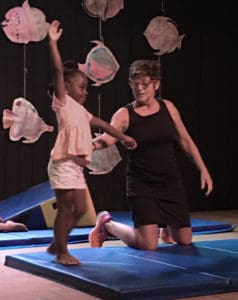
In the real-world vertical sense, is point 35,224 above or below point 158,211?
below

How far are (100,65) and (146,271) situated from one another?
366 cm

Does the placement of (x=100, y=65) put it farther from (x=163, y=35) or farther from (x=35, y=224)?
(x=35, y=224)

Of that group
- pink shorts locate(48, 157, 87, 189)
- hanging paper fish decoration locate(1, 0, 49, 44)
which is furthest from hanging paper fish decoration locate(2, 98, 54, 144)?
pink shorts locate(48, 157, 87, 189)

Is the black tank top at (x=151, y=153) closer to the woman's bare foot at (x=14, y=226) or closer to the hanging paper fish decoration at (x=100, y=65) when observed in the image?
the woman's bare foot at (x=14, y=226)

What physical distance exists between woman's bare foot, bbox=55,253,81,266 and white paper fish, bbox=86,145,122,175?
3.13 m

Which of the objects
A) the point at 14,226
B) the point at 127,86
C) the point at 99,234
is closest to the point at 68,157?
the point at 99,234

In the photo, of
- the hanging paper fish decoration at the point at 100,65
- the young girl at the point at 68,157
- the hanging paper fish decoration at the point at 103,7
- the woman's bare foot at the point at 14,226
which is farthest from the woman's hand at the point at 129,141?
the hanging paper fish decoration at the point at 103,7

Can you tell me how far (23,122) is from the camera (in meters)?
5.93

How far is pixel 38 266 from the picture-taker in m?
3.18

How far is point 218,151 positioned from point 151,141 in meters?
3.45

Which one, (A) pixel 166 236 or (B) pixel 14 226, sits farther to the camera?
(B) pixel 14 226

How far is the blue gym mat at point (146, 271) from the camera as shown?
8.88 feet

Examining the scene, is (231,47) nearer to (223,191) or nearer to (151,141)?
(223,191)

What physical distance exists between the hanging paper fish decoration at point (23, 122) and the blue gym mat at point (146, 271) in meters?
2.52
